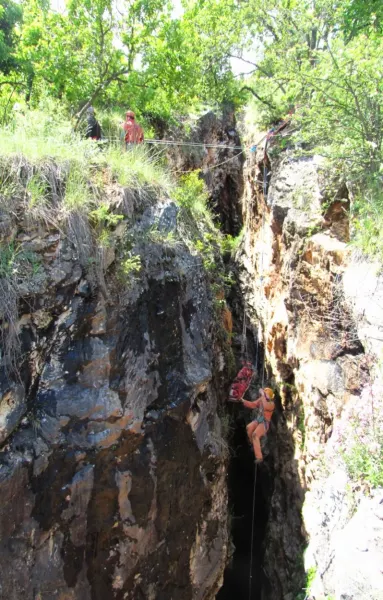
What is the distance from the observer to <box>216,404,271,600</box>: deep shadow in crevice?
8.80 metres

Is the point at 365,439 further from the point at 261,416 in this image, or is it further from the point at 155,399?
the point at 261,416

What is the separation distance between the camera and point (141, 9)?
693cm

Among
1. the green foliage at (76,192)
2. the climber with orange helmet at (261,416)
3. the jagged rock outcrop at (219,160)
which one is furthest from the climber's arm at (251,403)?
the jagged rock outcrop at (219,160)

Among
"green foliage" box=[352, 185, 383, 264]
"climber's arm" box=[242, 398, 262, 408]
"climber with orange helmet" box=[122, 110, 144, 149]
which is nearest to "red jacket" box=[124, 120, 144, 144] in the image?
"climber with orange helmet" box=[122, 110, 144, 149]

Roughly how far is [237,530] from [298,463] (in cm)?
343

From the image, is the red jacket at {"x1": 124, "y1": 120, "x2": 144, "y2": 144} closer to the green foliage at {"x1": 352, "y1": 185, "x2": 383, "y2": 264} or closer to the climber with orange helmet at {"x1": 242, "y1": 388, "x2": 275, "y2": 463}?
the green foliage at {"x1": 352, "y1": 185, "x2": 383, "y2": 264}

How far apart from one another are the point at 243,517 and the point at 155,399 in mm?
5306

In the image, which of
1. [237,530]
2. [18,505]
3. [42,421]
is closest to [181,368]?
[42,421]

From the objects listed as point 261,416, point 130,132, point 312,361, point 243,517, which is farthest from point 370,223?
point 243,517

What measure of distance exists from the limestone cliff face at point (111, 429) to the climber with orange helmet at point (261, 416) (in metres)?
1.16

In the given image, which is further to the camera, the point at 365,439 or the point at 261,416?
the point at 261,416

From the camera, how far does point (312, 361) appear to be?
628cm

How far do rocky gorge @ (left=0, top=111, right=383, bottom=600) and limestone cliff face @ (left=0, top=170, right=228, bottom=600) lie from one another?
0.02 meters

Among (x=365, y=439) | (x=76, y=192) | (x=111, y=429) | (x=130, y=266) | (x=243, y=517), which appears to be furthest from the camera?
(x=243, y=517)
